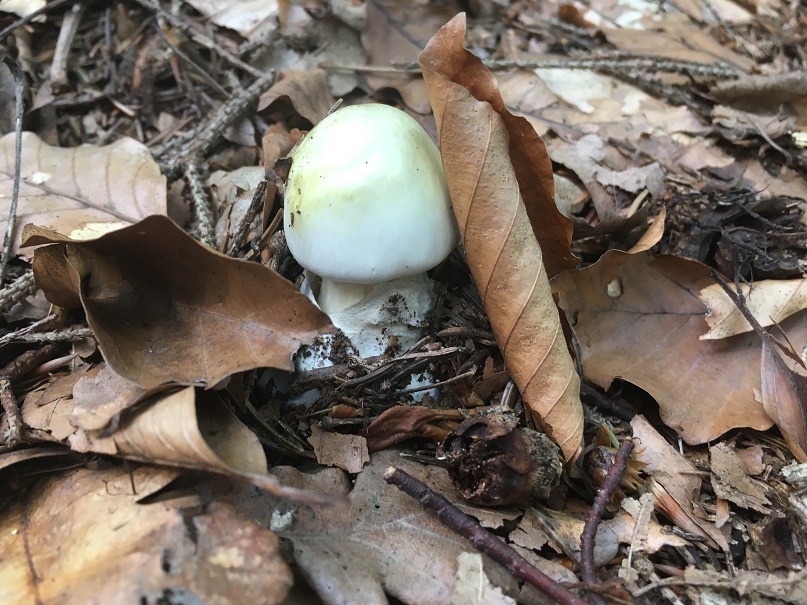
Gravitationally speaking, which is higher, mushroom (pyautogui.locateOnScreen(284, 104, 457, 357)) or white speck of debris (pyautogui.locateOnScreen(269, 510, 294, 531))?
mushroom (pyautogui.locateOnScreen(284, 104, 457, 357))

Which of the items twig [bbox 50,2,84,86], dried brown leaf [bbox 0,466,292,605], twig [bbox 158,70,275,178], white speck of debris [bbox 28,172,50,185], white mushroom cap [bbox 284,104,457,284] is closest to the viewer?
dried brown leaf [bbox 0,466,292,605]

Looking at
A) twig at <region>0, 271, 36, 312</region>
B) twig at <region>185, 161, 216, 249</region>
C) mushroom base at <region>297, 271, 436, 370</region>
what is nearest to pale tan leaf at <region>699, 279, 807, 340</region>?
mushroom base at <region>297, 271, 436, 370</region>

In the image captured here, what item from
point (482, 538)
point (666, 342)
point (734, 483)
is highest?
point (482, 538)

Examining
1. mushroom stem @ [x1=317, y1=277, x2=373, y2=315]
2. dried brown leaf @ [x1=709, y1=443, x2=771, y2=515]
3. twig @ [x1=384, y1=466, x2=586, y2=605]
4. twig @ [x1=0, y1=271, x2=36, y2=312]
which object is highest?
twig @ [x1=0, y1=271, x2=36, y2=312]

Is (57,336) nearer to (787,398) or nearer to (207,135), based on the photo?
(207,135)

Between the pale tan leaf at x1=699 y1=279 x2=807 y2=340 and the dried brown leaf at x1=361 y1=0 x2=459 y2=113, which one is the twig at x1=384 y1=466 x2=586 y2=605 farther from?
the dried brown leaf at x1=361 y1=0 x2=459 y2=113

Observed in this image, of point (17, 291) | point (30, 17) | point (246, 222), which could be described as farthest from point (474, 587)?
point (30, 17)

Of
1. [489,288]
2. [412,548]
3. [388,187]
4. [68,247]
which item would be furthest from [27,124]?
[412,548]

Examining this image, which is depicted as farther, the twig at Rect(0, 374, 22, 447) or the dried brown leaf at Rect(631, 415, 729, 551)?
the dried brown leaf at Rect(631, 415, 729, 551)
